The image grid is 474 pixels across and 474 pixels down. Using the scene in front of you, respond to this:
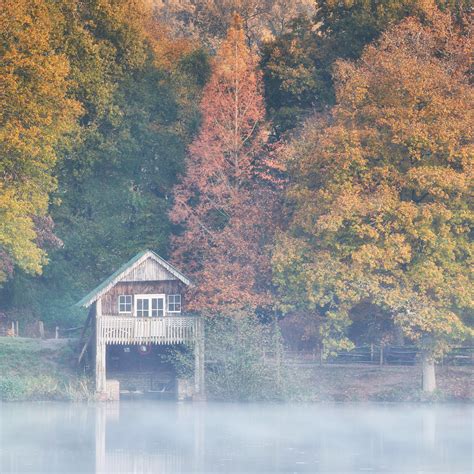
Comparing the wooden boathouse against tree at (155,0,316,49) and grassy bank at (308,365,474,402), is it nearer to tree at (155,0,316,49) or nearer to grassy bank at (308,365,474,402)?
grassy bank at (308,365,474,402)

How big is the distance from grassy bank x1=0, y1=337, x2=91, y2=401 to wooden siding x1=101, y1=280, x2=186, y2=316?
3.11 m

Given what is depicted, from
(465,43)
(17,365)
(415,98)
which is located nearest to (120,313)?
(17,365)

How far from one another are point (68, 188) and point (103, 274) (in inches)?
181

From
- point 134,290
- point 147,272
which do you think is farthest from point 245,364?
point 134,290

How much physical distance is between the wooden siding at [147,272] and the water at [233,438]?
17.3 ft

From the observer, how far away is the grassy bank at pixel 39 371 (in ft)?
177

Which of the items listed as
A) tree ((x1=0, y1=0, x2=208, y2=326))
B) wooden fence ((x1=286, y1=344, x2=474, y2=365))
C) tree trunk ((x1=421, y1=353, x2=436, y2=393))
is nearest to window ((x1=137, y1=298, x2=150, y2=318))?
wooden fence ((x1=286, y1=344, x2=474, y2=365))

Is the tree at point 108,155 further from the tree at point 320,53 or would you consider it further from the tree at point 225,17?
the tree at point 225,17

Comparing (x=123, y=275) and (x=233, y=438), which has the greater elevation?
(x=123, y=275)

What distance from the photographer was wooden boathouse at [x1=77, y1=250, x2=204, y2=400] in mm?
54812

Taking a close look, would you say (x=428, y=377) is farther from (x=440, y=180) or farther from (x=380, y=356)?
(x=440, y=180)

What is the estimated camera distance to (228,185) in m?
59.4

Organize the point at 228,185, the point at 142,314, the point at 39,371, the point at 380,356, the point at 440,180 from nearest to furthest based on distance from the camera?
1. the point at 440,180
2. the point at 39,371
3. the point at 142,314
4. the point at 380,356
5. the point at 228,185

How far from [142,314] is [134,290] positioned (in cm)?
107
